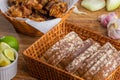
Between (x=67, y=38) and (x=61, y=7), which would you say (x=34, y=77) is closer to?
(x=67, y=38)

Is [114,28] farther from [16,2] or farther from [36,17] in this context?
[16,2]

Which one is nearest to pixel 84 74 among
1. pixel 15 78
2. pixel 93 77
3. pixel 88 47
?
pixel 93 77

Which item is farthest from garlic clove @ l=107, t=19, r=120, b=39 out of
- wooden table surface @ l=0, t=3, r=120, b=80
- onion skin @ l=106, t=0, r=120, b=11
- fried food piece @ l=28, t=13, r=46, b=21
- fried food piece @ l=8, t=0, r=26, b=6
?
fried food piece @ l=8, t=0, r=26, b=6

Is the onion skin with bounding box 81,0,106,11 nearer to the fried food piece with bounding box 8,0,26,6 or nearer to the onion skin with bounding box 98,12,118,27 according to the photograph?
the onion skin with bounding box 98,12,118,27

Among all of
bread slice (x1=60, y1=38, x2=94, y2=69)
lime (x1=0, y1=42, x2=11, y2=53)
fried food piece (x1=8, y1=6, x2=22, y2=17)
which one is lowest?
bread slice (x1=60, y1=38, x2=94, y2=69)

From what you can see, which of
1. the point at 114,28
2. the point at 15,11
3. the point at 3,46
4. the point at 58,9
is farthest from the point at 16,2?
the point at 114,28

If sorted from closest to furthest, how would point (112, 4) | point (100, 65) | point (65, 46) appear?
point (100, 65) → point (65, 46) → point (112, 4)

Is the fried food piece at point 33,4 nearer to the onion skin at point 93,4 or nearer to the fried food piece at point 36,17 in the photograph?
the fried food piece at point 36,17

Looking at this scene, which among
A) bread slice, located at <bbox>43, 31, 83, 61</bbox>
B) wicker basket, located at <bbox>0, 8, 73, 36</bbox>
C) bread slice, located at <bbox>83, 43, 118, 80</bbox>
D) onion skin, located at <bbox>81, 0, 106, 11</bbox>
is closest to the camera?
bread slice, located at <bbox>83, 43, 118, 80</bbox>
